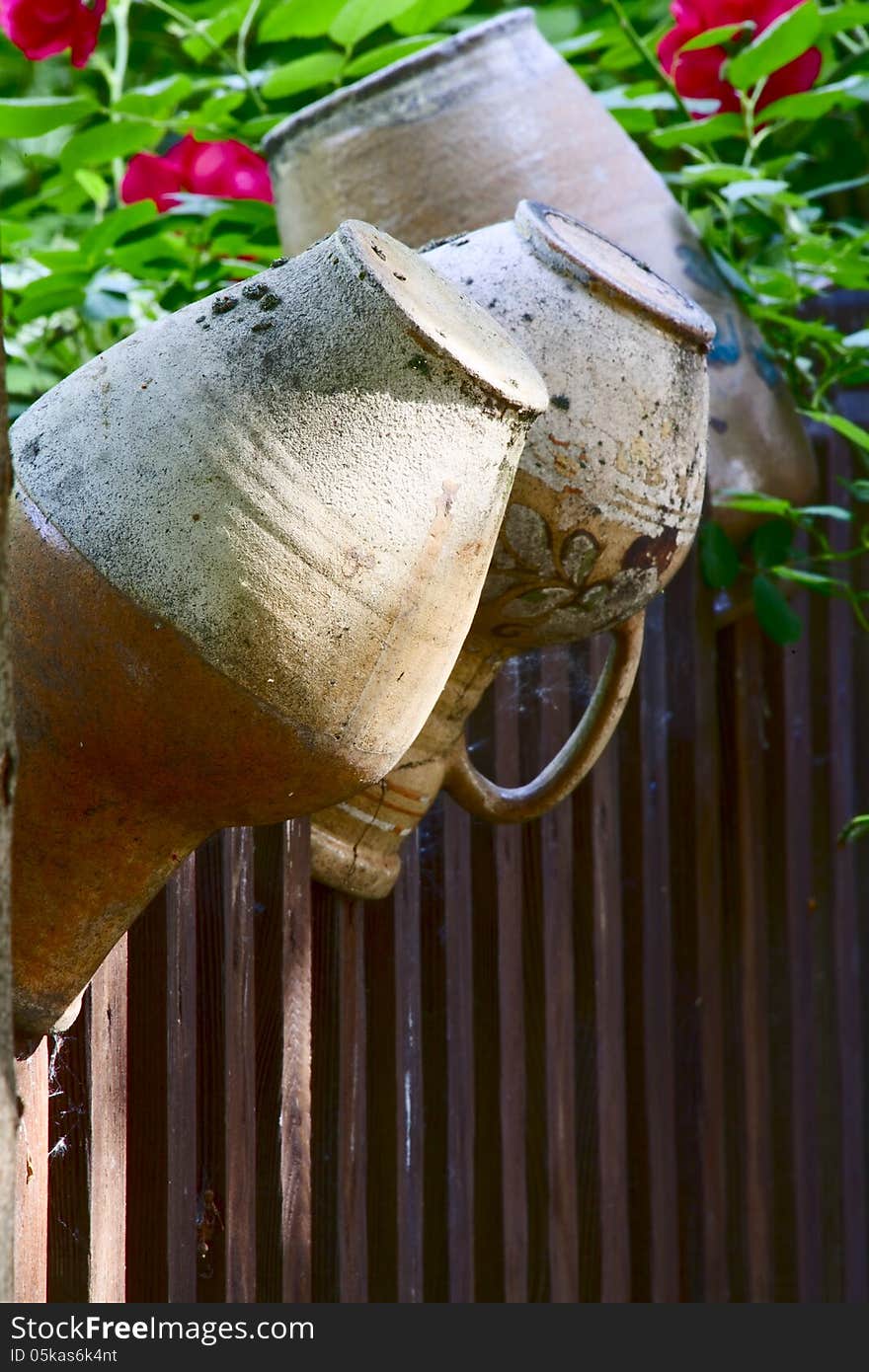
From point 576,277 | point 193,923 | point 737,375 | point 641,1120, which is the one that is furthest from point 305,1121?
point 737,375

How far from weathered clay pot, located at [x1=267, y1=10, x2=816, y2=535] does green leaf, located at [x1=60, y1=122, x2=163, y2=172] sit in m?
0.18

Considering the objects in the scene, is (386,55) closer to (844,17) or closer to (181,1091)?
(844,17)

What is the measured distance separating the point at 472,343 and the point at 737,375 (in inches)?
47.1

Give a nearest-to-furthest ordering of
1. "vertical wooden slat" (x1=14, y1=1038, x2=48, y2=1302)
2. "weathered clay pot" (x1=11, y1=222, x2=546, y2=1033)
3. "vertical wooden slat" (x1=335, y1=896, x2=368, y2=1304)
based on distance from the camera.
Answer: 1. "weathered clay pot" (x1=11, y1=222, x2=546, y2=1033)
2. "vertical wooden slat" (x1=14, y1=1038, x2=48, y2=1302)
3. "vertical wooden slat" (x1=335, y1=896, x2=368, y2=1304)

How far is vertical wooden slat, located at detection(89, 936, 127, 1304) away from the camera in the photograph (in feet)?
3.21

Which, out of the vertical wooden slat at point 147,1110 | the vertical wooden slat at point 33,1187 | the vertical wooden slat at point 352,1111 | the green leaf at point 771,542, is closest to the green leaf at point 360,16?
the green leaf at point 771,542

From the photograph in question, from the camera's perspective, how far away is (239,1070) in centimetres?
114

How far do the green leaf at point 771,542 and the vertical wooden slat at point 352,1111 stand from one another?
0.83 metres

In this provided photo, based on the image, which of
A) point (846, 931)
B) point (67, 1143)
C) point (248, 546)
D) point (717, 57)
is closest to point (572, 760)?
point (67, 1143)

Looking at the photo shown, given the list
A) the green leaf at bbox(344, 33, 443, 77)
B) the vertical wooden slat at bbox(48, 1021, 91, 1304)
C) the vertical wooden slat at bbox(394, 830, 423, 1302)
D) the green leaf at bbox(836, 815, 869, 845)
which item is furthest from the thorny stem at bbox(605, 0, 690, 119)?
the vertical wooden slat at bbox(48, 1021, 91, 1304)

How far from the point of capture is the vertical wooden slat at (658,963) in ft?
6.53

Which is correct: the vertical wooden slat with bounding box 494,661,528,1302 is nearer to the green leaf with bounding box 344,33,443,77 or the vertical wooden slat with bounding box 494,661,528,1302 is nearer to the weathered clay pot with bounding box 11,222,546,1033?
the green leaf with bounding box 344,33,443,77

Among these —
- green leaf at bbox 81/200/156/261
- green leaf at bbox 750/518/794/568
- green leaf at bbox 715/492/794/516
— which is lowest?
green leaf at bbox 750/518/794/568

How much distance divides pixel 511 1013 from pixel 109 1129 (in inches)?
30.5
